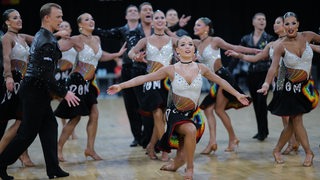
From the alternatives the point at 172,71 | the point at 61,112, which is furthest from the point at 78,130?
the point at 172,71

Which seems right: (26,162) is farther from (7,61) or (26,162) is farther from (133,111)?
(133,111)

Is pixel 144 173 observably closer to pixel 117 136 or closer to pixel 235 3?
pixel 117 136

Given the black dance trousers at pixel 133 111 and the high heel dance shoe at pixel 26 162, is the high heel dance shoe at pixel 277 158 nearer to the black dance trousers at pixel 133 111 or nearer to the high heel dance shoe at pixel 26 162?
the black dance trousers at pixel 133 111

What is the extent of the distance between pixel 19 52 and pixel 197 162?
219 centimetres

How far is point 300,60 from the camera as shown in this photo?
214 inches

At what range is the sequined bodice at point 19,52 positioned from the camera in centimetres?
562

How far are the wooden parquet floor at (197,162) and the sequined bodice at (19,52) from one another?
45.2 inches

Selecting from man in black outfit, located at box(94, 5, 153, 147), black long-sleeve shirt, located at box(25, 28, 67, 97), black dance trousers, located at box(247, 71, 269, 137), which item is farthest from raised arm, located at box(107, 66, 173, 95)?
black dance trousers, located at box(247, 71, 269, 137)

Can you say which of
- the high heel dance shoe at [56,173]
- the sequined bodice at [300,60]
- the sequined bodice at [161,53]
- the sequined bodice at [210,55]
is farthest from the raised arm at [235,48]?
the high heel dance shoe at [56,173]

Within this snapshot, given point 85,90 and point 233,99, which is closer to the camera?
point 85,90

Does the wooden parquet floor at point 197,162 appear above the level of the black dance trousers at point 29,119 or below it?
below

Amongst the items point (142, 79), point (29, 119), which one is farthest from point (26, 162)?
point (142, 79)

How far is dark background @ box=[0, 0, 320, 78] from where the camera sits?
14.3 meters

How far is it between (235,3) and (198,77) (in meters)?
10.9
